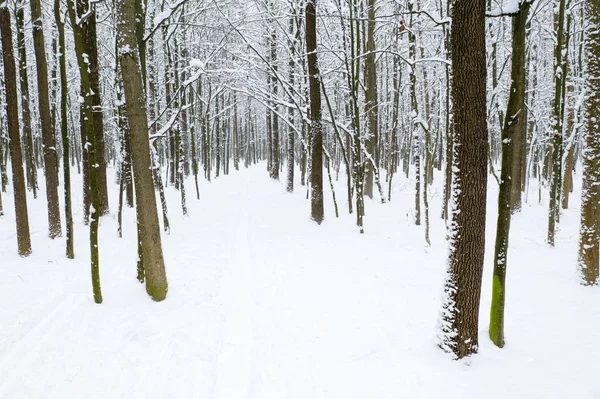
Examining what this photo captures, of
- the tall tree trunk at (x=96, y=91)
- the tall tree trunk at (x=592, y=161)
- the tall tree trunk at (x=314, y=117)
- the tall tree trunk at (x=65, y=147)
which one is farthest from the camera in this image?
the tall tree trunk at (x=314, y=117)

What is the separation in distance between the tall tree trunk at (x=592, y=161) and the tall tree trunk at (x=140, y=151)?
6.86m

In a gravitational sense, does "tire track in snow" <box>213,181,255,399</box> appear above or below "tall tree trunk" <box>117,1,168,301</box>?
below

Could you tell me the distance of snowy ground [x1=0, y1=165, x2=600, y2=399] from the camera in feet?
11.5

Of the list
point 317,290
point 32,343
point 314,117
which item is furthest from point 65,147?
point 314,117

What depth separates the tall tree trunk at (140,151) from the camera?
17.3 ft

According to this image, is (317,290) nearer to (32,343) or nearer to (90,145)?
(32,343)

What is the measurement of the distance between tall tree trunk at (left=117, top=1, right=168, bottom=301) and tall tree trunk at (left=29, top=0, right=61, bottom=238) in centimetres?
570

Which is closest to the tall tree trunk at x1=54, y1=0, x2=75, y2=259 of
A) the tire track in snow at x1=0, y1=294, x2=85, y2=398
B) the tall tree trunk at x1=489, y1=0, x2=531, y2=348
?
the tire track in snow at x1=0, y1=294, x2=85, y2=398

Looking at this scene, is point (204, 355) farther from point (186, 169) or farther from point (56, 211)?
point (186, 169)

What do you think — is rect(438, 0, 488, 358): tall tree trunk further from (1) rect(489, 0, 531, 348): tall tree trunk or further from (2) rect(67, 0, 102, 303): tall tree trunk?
(2) rect(67, 0, 102, 303): tall tree trunk

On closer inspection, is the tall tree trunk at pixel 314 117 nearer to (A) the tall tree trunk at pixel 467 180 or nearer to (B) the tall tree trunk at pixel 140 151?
(B) the tall tree trunk at pixel 140 151

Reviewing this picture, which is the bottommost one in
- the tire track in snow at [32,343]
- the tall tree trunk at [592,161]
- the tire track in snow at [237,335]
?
the tire track in snow at [237,335]

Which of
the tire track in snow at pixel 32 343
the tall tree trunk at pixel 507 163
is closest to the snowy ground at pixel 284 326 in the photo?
the tire track in snow at pixel 32 343

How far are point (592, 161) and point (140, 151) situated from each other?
23.5 ft
